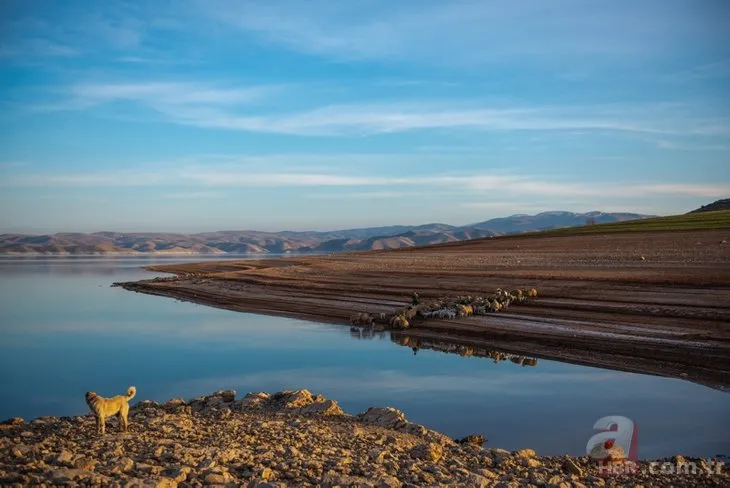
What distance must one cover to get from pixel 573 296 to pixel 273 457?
20.9m

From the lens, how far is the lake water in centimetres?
1139

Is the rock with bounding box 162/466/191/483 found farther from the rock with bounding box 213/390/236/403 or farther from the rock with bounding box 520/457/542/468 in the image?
the rock with bounding box 213/390/236/403

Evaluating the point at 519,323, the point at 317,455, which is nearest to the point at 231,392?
the point at 317,455

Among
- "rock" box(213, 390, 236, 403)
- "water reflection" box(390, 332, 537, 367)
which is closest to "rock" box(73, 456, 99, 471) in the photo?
"rock" box(213, 390, 236, 403)

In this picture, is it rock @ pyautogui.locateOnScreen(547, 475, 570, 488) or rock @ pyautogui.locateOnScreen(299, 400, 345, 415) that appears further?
rock @ pyautogui.locateOnScreen(299, 400, 345, 415)

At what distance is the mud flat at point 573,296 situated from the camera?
55.6 feet

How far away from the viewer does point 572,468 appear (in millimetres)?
8562

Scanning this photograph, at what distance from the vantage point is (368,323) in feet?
83.6

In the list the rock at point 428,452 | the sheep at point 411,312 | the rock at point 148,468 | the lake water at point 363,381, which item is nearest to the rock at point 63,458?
the rock at point 148,468

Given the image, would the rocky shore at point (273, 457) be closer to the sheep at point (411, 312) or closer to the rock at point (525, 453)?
the rock at point (525, 453)

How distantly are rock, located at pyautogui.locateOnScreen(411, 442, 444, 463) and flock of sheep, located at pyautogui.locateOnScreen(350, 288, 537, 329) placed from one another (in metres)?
14.7

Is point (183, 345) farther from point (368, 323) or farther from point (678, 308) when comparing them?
point (678, 308)

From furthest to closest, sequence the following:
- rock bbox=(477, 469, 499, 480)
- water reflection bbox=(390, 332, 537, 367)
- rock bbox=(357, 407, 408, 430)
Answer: water reflection bbox=(390, 332, 537, 367) < rock bbox=(357, 407, 408, 430) < rock bbox=(477, 469, 499, 480)

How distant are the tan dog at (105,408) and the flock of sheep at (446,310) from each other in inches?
601
